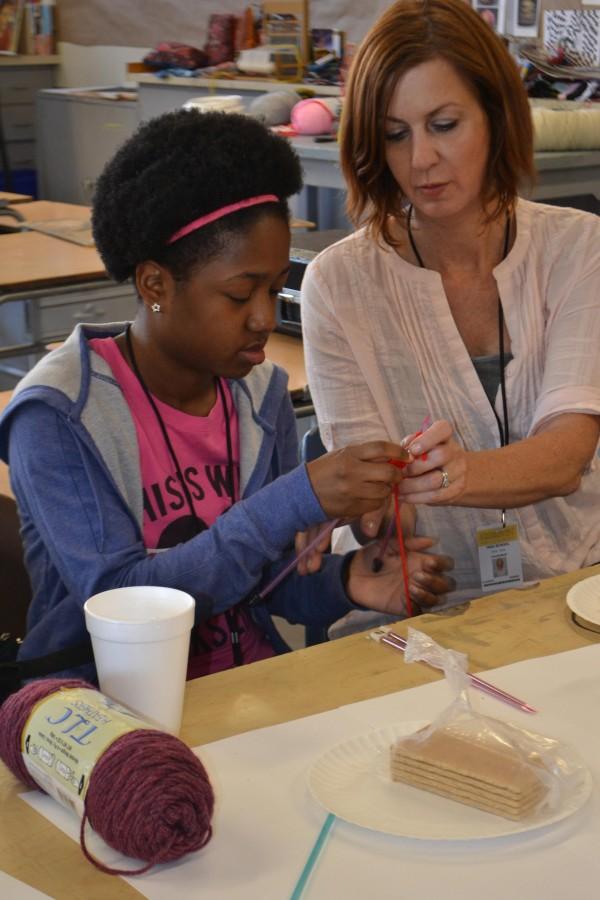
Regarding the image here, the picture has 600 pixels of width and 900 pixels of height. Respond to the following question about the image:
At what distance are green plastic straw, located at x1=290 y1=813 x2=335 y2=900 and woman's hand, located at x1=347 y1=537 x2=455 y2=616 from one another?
1.69ft

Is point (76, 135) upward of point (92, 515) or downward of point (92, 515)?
downward

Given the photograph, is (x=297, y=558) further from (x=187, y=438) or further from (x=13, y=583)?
(x=13, y=583)

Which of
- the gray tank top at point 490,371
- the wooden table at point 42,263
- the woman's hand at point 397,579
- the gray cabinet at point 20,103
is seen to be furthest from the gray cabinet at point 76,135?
the woman's hand at point 397,579

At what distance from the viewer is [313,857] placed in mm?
887

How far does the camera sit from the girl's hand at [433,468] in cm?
138

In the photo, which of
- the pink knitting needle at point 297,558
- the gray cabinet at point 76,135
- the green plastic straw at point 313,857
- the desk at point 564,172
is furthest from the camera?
the gray cabinet at point 76,135

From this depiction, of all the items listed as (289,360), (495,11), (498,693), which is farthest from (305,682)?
(495,11)

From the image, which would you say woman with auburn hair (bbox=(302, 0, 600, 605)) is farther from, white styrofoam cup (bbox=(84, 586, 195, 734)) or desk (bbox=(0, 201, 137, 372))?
desk (bbox=(0, 201, 137, 372))

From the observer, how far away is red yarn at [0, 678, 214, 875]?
2.81 feet

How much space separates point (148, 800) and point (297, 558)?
0.62 m

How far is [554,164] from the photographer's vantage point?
116 inches

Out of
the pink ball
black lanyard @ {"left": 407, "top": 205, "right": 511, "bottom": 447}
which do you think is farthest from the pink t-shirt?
the pink ball

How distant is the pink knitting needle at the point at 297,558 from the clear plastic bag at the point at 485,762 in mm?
395

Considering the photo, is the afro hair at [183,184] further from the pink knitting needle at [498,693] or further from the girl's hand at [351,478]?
the pink knitting needle at [498,693]
